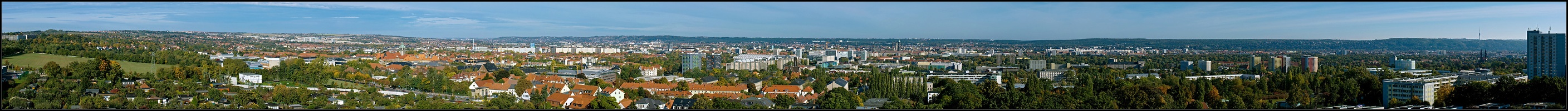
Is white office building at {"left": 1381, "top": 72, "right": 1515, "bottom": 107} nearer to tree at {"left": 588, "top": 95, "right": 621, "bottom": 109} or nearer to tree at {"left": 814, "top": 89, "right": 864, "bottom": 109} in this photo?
tree at {"left": 814, "top": 89, "right": 864, "bottom": 109}

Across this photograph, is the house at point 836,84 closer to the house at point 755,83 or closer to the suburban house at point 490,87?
the house at point 755,83

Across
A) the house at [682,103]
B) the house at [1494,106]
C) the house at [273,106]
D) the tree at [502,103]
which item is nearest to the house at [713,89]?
the house at [682,103]

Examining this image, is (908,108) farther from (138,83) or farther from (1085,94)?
(138,83)

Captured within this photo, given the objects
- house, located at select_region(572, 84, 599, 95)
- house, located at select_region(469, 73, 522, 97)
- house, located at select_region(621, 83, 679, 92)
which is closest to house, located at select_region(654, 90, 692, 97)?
house, located at select_region(621, 83, 679, 92)

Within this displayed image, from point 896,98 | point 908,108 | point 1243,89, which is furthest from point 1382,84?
point 908,108

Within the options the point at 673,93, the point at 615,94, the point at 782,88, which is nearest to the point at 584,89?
the point at 673,93

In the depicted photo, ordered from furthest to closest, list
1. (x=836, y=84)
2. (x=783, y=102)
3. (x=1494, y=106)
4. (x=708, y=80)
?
(x=708, y=80), (x=836, y=84), (x=783, y=102), (x=1494, y=106)

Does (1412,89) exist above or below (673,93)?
above

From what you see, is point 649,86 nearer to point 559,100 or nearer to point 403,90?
point 403,90
